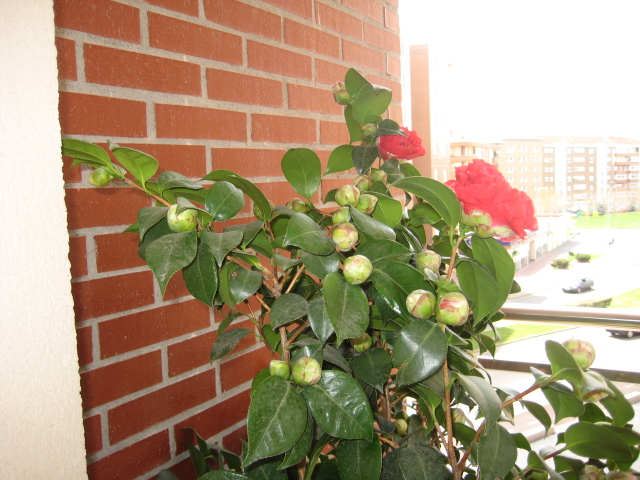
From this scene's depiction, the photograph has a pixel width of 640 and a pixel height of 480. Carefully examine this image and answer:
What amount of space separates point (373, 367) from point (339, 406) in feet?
0.38

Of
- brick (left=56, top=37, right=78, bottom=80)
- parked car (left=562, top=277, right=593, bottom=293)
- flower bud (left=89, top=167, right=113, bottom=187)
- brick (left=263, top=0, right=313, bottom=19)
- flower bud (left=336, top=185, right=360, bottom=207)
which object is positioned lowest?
parked car (left=562, top=277, right=593, bottom=293)

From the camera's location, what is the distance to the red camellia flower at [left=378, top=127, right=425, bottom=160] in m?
0.83

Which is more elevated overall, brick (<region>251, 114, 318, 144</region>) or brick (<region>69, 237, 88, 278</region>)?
brick (<region>251, 114, 318, 144</region>)

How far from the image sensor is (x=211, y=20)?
41.1 inches

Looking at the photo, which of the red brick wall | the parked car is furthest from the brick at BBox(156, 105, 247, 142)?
the parked car

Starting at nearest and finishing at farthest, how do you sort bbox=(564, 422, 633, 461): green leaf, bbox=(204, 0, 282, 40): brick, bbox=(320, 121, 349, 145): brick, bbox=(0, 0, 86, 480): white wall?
bbox=(0, 0, 86, 480): white wall
bbox=(564, 422, 633, 461): green leaf
bbox=(204, 0, 282, 40): brick
bbox=(320, 121, 349, 145): brick

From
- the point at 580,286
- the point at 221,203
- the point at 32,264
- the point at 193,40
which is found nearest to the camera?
the point at 32,264

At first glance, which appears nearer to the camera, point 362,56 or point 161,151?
point 161,151

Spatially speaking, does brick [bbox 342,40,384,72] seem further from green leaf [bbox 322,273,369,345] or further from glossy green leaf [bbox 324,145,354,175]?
green leaf [bbox 322,273,369,345]

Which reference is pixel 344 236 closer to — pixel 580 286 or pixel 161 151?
pixel 161 151

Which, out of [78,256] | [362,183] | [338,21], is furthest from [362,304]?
[338,21]

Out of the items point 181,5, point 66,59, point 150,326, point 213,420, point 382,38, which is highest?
point 382,38

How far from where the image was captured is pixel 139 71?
2.99 ft

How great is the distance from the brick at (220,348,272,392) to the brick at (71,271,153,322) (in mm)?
255
